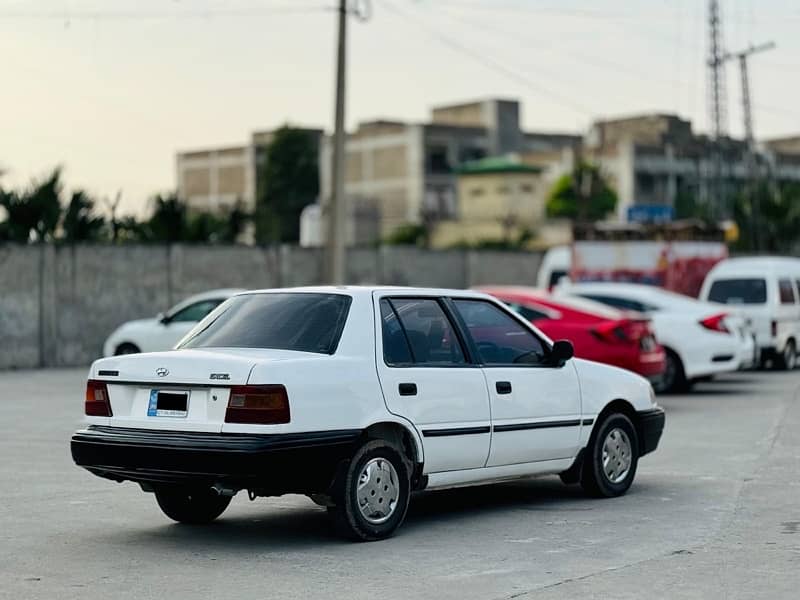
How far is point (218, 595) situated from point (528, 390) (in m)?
3.30

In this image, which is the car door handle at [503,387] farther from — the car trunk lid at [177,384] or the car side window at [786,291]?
the car side window at [786,291]

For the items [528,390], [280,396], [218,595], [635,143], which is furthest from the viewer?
[635,143]

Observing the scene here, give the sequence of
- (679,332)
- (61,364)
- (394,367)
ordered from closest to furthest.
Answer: (394,367), (679,332), (61,364)

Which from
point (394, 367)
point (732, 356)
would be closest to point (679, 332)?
point (732, 356)

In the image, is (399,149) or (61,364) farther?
(399,149)

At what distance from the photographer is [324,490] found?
8.45 meters

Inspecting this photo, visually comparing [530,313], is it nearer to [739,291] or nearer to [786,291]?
[739,291]

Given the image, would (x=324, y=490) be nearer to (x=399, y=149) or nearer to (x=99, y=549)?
(x=99, y=549)

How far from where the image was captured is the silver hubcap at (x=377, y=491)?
8641mm

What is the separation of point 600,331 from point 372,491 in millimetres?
9368

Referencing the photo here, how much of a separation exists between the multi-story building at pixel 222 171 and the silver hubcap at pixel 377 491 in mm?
119268

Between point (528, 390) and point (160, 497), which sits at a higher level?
point (528, 390)

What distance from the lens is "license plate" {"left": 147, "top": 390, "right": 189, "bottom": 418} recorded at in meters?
8.51

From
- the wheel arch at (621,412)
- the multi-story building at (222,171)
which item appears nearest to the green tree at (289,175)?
the multi-story building at (222,171)
